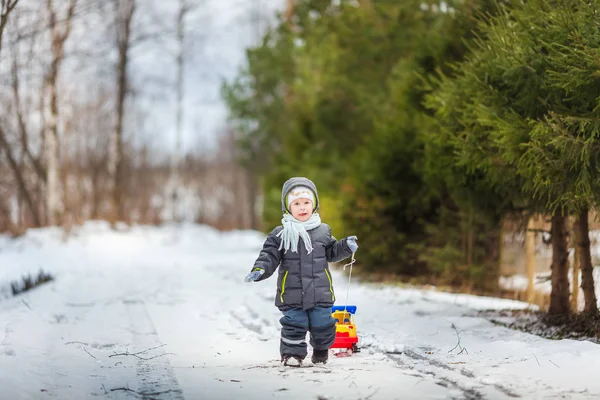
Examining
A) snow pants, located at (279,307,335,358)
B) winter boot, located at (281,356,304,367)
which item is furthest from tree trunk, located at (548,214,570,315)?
winter boot, located at (281,356,304,367)

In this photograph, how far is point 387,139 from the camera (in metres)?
13.5

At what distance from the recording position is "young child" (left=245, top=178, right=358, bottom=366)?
6.05m

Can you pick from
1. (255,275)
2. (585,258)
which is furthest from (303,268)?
(585,258)

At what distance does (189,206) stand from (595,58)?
71428 mm

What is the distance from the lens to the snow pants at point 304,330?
599cm

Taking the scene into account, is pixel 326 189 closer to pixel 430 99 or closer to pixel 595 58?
pixel 430 99

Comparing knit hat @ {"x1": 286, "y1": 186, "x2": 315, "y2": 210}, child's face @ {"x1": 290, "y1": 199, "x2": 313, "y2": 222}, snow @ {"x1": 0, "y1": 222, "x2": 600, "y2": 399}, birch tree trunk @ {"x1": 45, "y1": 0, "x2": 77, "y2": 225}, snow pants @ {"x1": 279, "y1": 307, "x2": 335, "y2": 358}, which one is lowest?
snow @ {"x1": 0, "y1": 222, "x2": 600, "y2": 399}

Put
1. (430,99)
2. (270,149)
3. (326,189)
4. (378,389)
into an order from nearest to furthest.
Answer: (378,389) < (430,99) < (326,189) < (270,149)

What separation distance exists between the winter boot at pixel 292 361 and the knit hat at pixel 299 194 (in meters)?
1.41

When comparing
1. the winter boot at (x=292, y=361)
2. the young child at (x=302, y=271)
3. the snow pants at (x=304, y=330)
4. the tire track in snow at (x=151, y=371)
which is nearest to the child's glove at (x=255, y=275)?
the young child at (x=302, y=271)

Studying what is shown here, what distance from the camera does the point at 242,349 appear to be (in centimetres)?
681

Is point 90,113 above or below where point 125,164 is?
above

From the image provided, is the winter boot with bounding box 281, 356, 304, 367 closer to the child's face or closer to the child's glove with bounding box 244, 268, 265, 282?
the child's glove with bounding box 244, 268, 265, 282

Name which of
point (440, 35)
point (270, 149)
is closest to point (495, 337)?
point (440, 35)
